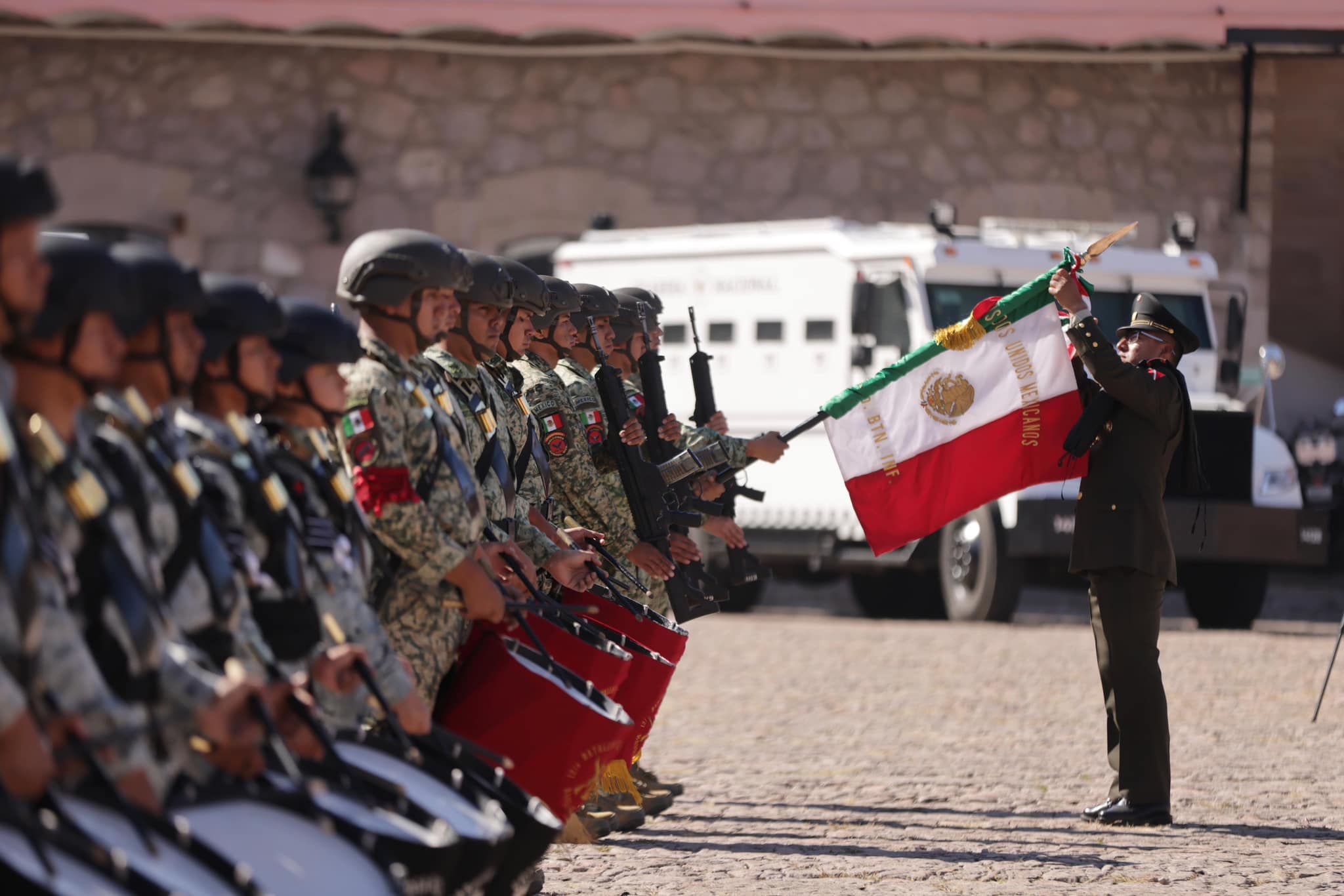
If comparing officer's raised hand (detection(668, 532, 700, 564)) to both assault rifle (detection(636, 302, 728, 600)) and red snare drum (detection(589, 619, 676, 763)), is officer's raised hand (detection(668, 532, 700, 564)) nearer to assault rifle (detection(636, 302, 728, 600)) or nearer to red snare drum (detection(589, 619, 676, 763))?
assault rifle (detection(636, 302, 728, 600))

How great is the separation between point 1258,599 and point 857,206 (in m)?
5.95

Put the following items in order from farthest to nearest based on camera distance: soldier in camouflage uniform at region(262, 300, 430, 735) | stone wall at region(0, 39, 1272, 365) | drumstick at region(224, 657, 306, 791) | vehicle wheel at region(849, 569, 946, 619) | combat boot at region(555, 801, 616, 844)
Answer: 1. stone wall at region(0, 39, 1272, 365)
2. vehicle wheel at region(849, 569, 946, 619)
3. combat boot at region(555, 801, 616, 844)
4. soldier in camouflage uniform at region(262, 300, 430, 735)
5. drumstick at region(224, 657, 306, 791)

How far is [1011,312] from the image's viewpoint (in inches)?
325

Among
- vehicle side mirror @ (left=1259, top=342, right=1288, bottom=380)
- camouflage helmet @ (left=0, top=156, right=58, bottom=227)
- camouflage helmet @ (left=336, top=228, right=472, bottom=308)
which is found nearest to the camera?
camouflage helmet @ (left=0, top=156, right=58, bottom=227)

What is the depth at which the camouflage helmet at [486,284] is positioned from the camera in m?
6.26

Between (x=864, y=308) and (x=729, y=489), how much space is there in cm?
629

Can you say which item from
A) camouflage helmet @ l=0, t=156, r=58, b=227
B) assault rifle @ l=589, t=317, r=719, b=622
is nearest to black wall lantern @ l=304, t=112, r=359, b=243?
assault rifle @ l=589, t=317, r=719, b=622

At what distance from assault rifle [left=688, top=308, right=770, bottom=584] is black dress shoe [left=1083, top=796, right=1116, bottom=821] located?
6.39ft

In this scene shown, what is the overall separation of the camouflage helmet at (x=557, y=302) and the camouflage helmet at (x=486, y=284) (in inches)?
35.3

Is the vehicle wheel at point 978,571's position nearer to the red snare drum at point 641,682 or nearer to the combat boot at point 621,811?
the combat boot at point 621,811

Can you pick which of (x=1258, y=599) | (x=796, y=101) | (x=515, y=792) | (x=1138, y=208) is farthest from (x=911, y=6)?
(x=515, y=792)

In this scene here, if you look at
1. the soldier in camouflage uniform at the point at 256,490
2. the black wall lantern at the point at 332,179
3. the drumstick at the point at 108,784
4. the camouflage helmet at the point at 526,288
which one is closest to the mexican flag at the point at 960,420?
the camouflage helmet at the point at 526,288

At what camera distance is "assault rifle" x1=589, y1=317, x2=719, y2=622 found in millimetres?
7961

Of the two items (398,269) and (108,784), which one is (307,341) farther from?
(108,784)
